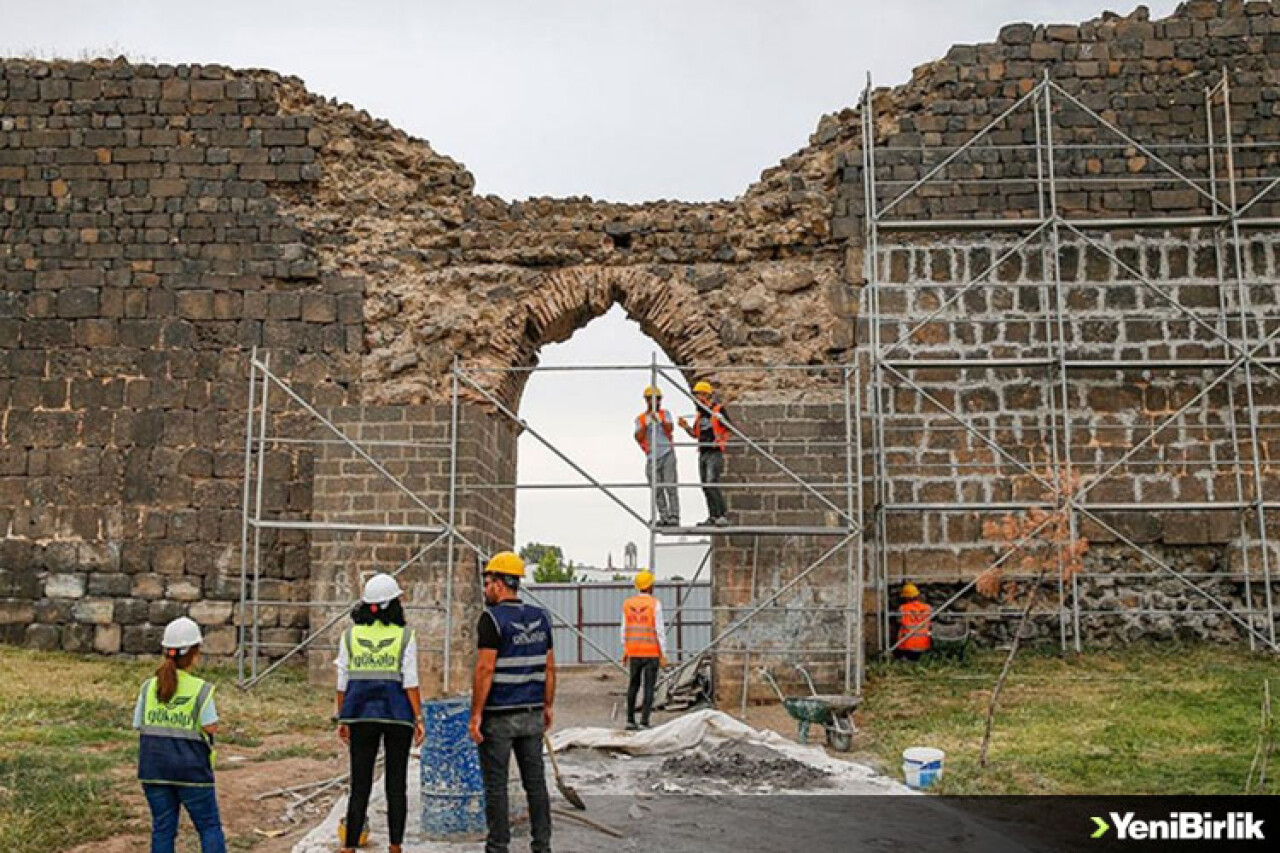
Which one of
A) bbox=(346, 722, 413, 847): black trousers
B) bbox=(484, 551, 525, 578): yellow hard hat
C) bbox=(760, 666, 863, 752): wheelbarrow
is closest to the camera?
bbox=(346, 722, 413, 847): black trousers

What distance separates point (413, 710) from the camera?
5.70 m

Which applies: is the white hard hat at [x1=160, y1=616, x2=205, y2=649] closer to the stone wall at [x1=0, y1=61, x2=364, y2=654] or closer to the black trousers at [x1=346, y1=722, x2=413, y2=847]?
the black trousers at [x1=346, y1=722, x2=413, y2=847]

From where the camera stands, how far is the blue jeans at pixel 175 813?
5.14 meters

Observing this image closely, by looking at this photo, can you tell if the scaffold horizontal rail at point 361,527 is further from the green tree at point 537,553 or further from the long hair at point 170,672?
the green tree at point 537,553

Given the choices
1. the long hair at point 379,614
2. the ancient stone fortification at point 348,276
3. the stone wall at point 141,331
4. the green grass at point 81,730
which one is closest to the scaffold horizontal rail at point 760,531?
the ancient stone fortification at point 348,276

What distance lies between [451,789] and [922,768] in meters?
2.86

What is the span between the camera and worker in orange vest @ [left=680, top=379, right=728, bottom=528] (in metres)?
10.9

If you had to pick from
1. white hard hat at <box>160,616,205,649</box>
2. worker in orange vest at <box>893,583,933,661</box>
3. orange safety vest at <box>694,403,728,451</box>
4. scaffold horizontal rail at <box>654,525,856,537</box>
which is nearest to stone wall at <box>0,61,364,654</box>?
orange safety vest at <box>694,403,728,451</box>

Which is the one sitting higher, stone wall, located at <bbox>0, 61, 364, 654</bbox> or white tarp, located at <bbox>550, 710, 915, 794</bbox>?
stone wall, located at <bbox>0, 61, 364, 654</bbox>

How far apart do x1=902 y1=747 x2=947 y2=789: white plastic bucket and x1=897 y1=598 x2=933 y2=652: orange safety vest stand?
391cm

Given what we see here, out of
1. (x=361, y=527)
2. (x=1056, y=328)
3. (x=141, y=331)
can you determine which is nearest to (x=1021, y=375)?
(x=1056, y=328)

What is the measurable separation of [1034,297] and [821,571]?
12.0ft

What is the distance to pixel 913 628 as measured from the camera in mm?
11164

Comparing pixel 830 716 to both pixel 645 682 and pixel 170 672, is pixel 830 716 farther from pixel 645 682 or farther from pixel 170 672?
pixel 170 672
